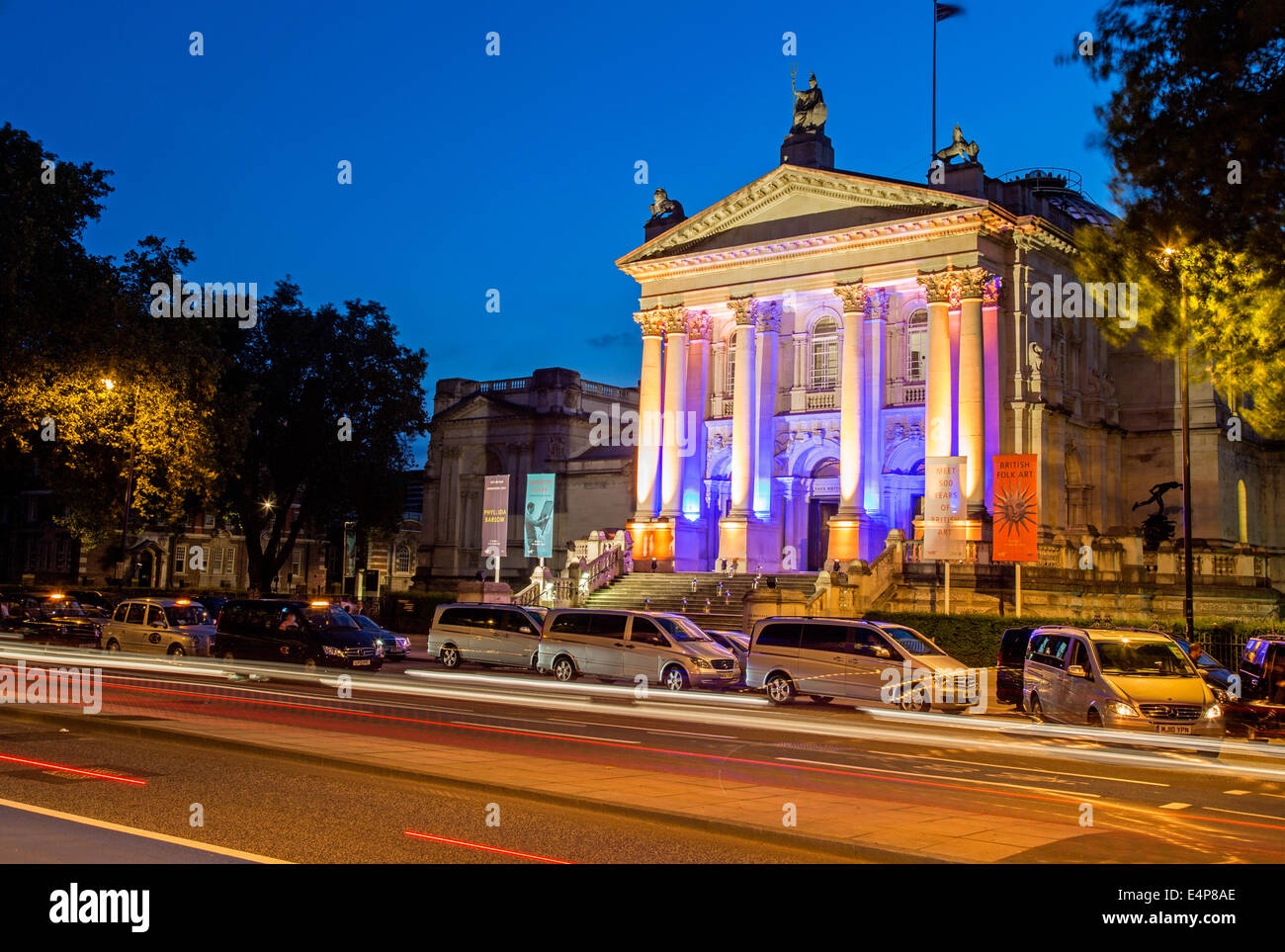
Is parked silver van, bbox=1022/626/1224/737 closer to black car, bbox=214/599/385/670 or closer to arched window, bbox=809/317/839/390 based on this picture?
black car, bbox=214/599/385/670

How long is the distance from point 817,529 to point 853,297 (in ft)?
31.8

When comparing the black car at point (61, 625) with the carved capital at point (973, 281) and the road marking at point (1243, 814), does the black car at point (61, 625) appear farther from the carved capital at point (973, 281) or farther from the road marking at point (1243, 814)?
the carved capital at point (973, 281)

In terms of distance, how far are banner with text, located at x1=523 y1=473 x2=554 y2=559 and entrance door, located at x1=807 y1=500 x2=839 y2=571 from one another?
12.3 meters

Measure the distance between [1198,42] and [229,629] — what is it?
23.4 meters

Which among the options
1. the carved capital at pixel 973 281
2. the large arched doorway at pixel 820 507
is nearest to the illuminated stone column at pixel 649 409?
the large arched doorway at pixel 820 507

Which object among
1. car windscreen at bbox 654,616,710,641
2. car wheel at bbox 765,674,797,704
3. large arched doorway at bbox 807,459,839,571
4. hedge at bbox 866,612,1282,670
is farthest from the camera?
large arched doorway at bbox 807,459,839,571

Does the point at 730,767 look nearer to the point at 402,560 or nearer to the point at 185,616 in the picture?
the point at 185,616

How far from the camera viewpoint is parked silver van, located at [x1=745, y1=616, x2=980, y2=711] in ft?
74.0

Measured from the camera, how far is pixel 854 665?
23.2 m

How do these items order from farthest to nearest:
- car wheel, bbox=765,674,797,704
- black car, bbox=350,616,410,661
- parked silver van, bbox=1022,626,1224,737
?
1. black car, bbox=350,616,410,661
2. car wheel, bbox=765,674,797,704
3. parked silver van, bbox=1022,626,1224,737

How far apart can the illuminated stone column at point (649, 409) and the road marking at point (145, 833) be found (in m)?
37.7

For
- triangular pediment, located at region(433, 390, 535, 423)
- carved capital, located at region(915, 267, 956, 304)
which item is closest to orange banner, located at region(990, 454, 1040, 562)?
carved capital, located at region(915, 267, 956, 304)

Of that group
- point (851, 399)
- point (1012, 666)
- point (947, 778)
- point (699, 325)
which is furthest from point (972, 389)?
point (947, 778)

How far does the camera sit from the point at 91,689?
2112 centimetres
